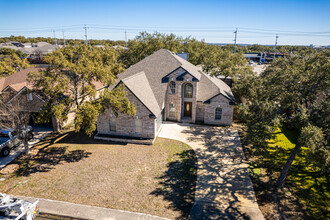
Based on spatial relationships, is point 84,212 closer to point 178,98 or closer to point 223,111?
point 178,98

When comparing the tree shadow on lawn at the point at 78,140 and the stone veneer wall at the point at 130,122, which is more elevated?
the stone veneer wall at the point at 130,122

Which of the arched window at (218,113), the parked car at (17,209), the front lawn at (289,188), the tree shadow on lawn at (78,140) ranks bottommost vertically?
the front lawn at (289,188)

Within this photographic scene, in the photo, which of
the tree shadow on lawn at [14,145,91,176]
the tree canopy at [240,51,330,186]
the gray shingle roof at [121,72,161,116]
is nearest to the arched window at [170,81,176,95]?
the gray shingle roof at [121,72,161,116]

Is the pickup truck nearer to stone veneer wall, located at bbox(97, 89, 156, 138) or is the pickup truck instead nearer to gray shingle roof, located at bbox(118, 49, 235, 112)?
stone veneer wall, located at bbox(97, 89, 156, 138)

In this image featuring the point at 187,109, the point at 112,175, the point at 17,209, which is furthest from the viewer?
the point at 187,109

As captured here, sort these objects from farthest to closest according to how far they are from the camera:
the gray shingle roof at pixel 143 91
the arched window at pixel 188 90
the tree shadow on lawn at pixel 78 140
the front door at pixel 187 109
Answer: the front door at pixel 187 109, the arched window at pixel 188 90, the tree shadow on lawn at pixel 78 140, the gray shingle roof at pixel 143 91

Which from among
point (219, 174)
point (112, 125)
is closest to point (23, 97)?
point (112, 125)

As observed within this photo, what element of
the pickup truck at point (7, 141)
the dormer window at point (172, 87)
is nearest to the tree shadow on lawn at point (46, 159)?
the pickup truck at point (7, 141)

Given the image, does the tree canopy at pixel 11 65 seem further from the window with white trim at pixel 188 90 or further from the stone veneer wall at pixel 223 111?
the stone veneer wall at pixel 223 111
